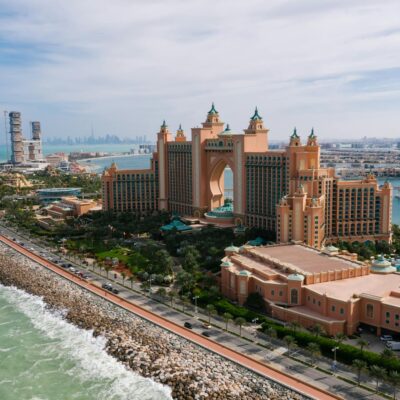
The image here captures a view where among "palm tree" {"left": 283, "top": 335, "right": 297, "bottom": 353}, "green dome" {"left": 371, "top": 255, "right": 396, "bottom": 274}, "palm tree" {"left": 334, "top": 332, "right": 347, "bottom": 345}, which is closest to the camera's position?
"palm tree" {"left": 283, "top": 335, "right": 297, "bottom": 353}

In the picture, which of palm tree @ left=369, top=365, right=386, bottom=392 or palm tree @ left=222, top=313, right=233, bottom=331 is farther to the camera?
palm tree @ left=222, top=313, right=233, bottom=331

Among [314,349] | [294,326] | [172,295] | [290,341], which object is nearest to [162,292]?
[172,295]

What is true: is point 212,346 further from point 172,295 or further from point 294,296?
point 294,296

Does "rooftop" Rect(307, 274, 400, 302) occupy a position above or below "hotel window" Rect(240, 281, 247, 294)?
above

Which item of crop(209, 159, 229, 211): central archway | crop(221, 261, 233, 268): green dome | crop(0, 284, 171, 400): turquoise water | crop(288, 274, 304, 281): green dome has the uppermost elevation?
crop(209, 159, 229, 211): central archway

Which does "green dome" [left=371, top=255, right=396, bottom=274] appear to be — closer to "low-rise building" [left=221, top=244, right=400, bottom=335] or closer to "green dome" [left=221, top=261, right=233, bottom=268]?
"low-rise building" [left=221, top=244, right=400, bottom=335]

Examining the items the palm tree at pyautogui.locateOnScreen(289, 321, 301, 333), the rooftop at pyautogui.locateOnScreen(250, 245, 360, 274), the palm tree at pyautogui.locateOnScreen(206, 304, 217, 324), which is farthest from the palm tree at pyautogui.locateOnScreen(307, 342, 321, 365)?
the rooftop at pyautogui.locateOnScreen(250, 245, 360, 274)
